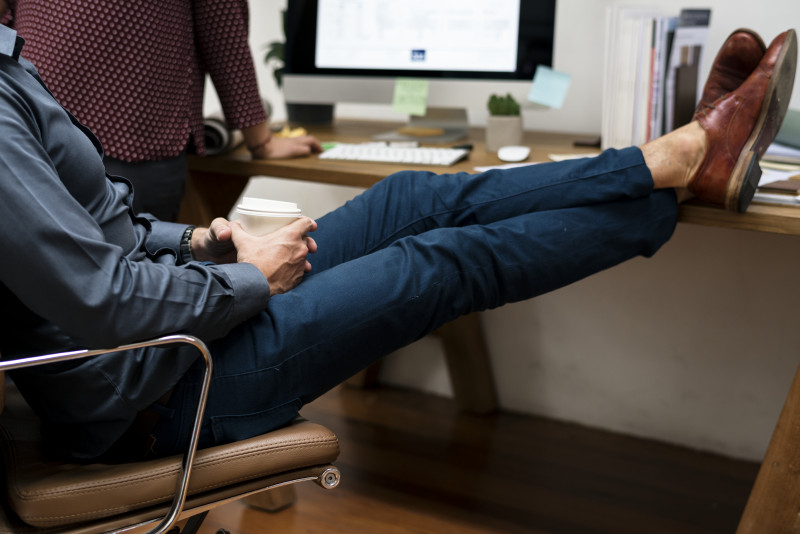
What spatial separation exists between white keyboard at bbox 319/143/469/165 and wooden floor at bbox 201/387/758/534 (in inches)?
28.6

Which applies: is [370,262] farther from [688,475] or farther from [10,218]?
[688,475]

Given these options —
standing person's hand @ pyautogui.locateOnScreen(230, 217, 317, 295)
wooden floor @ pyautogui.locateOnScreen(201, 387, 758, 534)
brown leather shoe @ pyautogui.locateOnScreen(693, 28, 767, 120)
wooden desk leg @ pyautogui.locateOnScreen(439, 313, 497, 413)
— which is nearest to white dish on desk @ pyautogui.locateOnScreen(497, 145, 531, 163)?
brown leather shoe @ pyautogui.locateOnScreen(693, 28, 767, 120)

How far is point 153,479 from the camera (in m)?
0.97

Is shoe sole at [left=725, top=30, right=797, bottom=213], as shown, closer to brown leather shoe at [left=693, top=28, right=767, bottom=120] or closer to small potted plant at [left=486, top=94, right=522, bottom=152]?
brown leather shoe at [left=693, top=28, right=767, bottom=120]

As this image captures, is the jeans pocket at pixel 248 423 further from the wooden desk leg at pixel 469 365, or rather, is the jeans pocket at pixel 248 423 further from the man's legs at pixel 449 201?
the wooden desk leg at pixel 469 365

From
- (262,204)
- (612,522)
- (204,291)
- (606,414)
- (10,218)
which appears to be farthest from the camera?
(606,414)

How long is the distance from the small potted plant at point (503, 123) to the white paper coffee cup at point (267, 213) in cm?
75

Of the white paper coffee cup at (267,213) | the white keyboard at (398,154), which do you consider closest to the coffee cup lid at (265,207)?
the white paper coffee cup at (267,213)

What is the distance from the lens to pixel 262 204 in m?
1.12

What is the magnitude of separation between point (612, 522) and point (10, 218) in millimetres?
1313

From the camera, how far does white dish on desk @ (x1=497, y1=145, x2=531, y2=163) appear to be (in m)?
1.64

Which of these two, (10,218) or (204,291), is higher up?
(10,218)

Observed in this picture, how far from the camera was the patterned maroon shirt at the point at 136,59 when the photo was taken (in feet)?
4.66

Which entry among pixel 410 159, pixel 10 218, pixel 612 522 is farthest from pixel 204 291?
pixel 612 522
